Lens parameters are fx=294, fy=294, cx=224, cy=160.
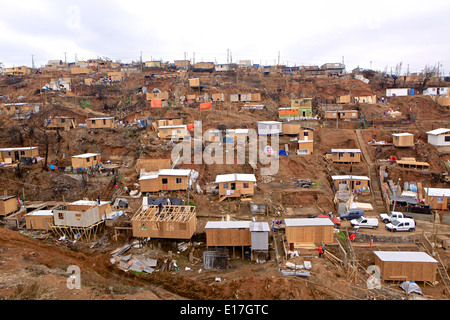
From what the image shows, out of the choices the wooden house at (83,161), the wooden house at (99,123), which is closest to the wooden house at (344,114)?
the wooden house at (99,123)

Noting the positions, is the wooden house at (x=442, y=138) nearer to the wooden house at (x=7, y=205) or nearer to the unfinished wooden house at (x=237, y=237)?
the unfinished wooden house at (x=237, y=237)

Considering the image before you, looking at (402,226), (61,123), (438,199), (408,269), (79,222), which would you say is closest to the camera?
(408,269)

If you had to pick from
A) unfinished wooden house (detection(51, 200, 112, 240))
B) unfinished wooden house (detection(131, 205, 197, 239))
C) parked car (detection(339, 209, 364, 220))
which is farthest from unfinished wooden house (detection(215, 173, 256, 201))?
unfinished wooden house (detection(51, 200, 112, 240))

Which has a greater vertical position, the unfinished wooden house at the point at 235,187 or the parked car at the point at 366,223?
the unfinished wooden house at the point at 235,187

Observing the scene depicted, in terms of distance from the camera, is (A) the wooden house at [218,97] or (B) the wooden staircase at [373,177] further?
(A) the wooden house at [218,97]

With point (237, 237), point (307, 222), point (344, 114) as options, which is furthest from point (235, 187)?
point (344, 114)

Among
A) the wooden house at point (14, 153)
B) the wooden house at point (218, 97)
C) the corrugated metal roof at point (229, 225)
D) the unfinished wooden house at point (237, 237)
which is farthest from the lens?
the wooden house at point (218, 97)

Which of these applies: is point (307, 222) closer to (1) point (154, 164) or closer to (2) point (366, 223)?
(2) point (366, 223)
